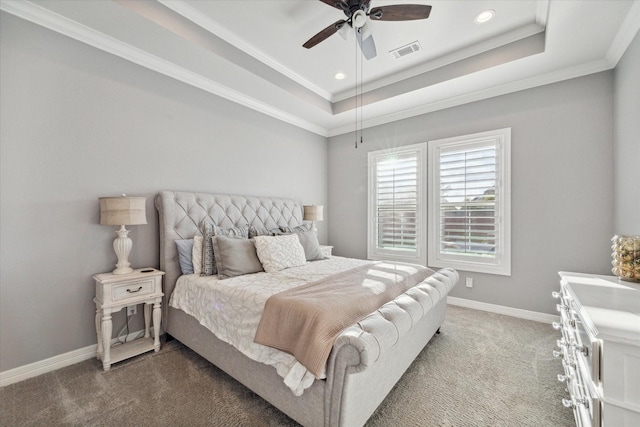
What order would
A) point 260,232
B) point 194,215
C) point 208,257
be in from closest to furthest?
point 208,257
point 194,215
point 260,232

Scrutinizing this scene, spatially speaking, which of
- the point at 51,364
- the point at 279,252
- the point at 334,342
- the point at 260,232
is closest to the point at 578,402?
the point at 334,342

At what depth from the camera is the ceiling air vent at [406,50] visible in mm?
2939

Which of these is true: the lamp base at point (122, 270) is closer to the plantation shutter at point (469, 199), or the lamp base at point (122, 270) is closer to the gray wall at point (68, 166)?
the gray wall at point (68, 166)

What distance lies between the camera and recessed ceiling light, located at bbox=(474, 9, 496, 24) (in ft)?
8.02

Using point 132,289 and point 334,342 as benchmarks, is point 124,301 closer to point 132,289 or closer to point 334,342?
point 132,289

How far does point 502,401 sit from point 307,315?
155 cm

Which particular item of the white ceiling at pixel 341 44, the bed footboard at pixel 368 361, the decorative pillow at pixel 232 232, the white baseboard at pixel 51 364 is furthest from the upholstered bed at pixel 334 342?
the white ceiling at pixel 341 44

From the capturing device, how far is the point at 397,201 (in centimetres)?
430

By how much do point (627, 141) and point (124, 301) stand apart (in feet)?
15.5

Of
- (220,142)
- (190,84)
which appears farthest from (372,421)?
(190,84)

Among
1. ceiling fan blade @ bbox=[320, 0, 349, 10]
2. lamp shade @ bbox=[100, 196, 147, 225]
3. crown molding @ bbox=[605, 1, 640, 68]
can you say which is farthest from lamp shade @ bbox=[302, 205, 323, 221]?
crown molding @ bbox=[605, 1, 640, 68]

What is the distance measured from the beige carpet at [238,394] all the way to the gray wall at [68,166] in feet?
1.59

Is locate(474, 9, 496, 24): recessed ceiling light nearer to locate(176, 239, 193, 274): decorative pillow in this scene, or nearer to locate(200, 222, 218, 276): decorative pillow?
locate(200, 222, 218, 276): decorative pillow

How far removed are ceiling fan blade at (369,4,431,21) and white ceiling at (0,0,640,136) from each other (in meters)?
0.51
